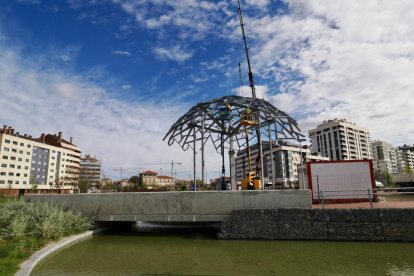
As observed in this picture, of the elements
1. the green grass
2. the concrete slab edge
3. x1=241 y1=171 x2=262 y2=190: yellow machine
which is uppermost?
x1=241 y1=171 x2=262 y2=190: yellow machine

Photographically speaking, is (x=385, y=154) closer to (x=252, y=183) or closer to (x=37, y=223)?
(x=252, y=183)

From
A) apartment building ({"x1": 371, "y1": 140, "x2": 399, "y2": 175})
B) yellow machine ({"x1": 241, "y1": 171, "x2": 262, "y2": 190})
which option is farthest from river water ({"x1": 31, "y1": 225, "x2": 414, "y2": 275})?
apartment building ({"x1": 371, "y1": 140, "x2": 399, "y2": 175})

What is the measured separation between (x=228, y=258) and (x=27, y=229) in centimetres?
938

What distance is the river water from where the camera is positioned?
28.0ft

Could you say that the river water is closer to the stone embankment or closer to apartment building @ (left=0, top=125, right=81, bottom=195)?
the stone embankment

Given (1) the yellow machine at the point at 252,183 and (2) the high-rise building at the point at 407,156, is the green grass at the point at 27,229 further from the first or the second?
(2) the high-rise building at the point at 407,156

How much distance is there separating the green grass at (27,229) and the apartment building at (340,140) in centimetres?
12866

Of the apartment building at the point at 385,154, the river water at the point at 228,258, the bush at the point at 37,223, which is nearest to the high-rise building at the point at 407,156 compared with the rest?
the apartment building at the point at 385,154

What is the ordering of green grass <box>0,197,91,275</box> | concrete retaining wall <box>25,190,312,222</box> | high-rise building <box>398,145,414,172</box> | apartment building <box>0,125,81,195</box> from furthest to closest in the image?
high-rise building <box>398,145,414,172</box> < apartment building <box>0,125,81,195</box> < concrete retaining wall <box>25,190,312,222</box> < green grass <box>0,197,91,275</box>

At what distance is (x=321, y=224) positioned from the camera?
13414 mm

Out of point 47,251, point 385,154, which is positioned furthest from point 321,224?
point 385,154

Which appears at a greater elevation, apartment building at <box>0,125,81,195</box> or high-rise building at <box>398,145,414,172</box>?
high-rise building at <box>398,145,414,172</box>

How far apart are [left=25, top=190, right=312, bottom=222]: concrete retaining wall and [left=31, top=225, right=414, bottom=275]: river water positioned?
1.77 m

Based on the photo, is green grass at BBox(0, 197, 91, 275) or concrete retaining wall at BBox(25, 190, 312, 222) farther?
concrete retaining wall at BBox(25, 190, 312, 222)
